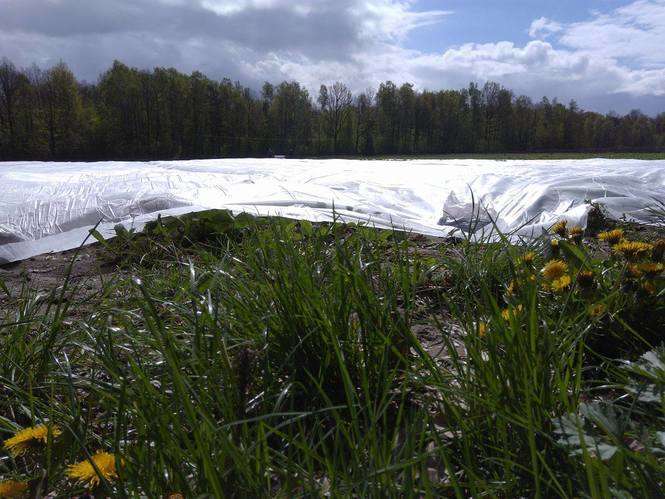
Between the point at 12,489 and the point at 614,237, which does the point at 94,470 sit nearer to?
the point at 12,489

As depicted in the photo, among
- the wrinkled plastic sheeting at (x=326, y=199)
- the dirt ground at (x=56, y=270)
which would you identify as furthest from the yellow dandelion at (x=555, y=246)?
the dirt ground at (x=56, y=270)

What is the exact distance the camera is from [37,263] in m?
3.15

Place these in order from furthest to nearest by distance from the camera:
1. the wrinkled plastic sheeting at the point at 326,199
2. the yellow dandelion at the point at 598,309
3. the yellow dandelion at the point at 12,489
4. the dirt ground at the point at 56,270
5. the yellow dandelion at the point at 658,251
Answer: the wrinkled plastic sheeting at the point at 326,199
the dirt ground at the point at 56,270
the yellow dandelion at the point at 658,251
the yellow dandelion at the point at 598,309
the yellow dandelion at the point at 12,489

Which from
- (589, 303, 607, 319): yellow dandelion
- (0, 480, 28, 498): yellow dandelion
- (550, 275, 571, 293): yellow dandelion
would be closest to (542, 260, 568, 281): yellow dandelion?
(550, 275, 571, 293): yellow dandelion

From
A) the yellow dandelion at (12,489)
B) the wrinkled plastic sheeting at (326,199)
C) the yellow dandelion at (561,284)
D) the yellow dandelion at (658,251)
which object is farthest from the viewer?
the wrinkled plastic sheeting at (326,199)

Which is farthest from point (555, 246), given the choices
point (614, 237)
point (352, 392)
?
point (352, 392)

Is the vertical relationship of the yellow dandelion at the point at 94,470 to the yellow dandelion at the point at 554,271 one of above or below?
below

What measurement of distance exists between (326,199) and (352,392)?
335 centimetres

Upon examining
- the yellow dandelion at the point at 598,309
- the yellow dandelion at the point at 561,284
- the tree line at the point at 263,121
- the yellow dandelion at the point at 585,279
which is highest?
the tree line at the point at 263,121

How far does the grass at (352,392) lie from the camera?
76 cm

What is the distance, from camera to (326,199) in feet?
13.7

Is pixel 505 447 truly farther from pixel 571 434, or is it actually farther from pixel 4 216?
pixel 4 216

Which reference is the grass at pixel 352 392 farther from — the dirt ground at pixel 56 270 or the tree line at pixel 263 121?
the tree line at pixel 263 121

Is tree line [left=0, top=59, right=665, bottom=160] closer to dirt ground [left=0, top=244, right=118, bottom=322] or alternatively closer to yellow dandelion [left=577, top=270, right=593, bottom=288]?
dirt ground [left=0, top=244, right=118, bottom=322]
